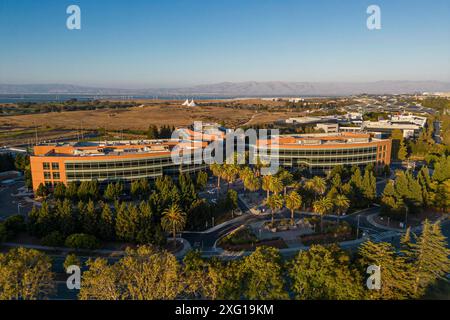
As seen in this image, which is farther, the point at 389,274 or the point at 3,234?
the point at 3,234

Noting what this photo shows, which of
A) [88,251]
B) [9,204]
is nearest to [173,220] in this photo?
[88,251]

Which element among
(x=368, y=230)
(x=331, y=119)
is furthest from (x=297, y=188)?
(x=331, y=119)

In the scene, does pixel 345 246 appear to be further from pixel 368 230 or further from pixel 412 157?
pixel 412 157

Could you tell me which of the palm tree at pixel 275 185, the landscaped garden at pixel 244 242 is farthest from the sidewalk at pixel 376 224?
the landscaped garden at pixel 244 242

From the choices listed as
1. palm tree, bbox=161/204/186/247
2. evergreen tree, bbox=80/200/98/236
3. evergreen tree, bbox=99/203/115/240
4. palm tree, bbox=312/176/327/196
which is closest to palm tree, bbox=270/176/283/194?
palm tree, bbox=312/176/327/196

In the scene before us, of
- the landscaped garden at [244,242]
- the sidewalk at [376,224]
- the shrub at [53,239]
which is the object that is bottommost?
the sidewalk at [376,224]

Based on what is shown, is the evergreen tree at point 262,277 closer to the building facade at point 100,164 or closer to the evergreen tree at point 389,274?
the evergreen tree at point 389,274

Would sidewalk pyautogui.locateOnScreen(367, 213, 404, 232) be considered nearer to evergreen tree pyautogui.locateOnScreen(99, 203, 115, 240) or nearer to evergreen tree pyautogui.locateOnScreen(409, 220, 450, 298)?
evergreen tree pyautogui.locateOnScreen(409, 220, 450, 298)

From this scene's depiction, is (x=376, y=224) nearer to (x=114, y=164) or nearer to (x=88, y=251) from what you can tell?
(x=88, y=251)
